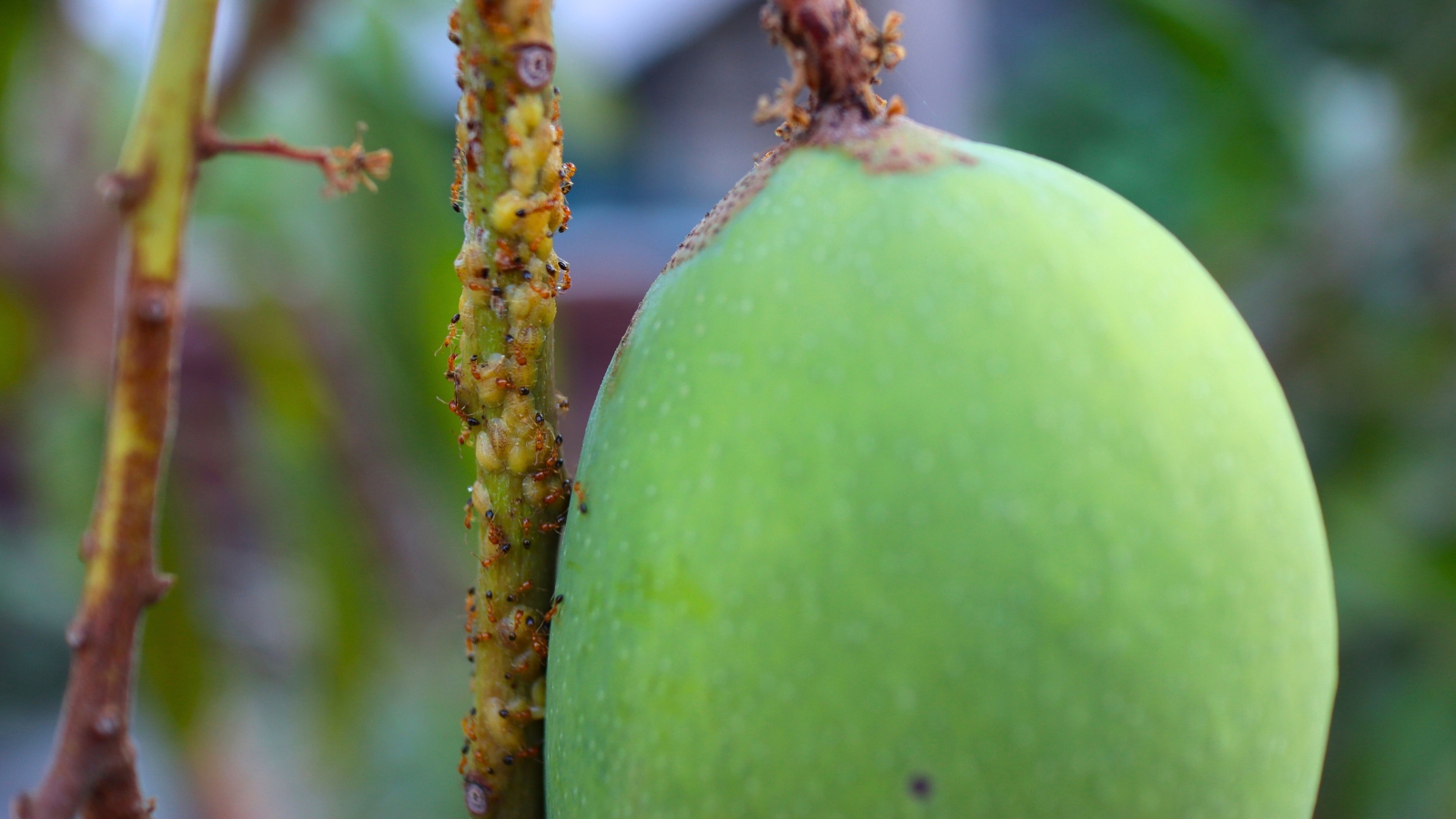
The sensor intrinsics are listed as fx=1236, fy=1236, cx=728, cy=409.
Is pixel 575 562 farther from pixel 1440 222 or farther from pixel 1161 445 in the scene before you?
pixel 1440 222

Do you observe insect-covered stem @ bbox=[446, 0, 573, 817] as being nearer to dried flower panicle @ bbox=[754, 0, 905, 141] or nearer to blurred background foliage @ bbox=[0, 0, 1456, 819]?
dried flower panicle @ bbox=[754, 0, 905, 141]

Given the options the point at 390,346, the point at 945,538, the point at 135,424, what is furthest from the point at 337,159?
the point at 390,346

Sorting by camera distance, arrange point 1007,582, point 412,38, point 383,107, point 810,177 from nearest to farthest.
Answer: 1. point 1007,582
2. point 810,177
3. point 383,107
4. point 412,38

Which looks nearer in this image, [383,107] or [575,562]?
[575,562]

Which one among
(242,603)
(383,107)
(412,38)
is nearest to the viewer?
(383,107)

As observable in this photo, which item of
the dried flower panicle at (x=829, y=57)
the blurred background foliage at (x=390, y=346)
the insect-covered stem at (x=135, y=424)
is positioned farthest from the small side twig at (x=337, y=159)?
the blurred background foliage at (x=390, y=346)

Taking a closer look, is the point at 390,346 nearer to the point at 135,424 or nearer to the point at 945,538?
the point at 135,424

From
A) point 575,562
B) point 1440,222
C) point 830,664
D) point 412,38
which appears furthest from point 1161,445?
point 1440,222
